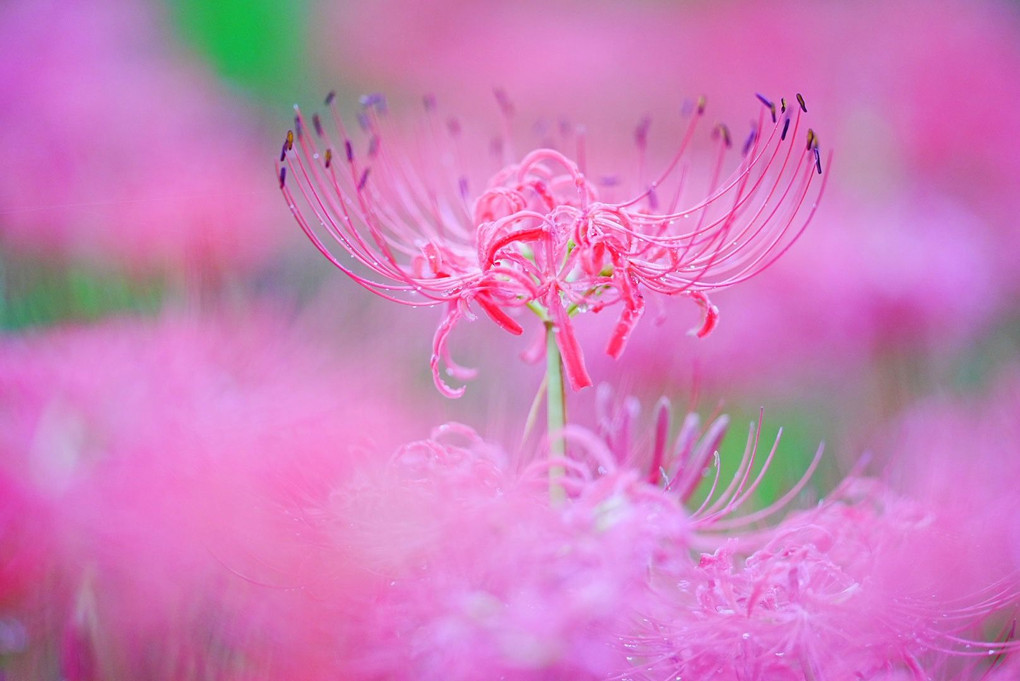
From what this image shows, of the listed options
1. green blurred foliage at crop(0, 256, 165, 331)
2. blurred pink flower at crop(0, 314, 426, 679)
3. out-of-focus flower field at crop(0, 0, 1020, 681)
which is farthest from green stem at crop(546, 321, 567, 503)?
green blurred foliage at crop(0, 256, 165, 331)

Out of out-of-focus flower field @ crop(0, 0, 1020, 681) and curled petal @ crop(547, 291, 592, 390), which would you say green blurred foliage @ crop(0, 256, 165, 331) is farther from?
curled petal @ crop(547, 291, 592, 390)

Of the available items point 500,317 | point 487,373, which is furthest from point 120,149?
Result: point 500,317

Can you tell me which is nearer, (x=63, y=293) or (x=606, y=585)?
(x=606, y=585)

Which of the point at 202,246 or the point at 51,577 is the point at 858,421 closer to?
the point at 202,246

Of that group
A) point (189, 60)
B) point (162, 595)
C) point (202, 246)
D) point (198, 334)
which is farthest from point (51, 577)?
point (189, 60)

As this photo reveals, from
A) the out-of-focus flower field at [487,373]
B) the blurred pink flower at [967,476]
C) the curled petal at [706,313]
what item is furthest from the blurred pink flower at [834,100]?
the curled petal at [706,313]

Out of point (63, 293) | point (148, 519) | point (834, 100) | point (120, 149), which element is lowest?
point (148, 519)

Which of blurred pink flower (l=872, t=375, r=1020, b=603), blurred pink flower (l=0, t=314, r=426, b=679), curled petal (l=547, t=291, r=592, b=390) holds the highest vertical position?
curled petal (l=547, t=291, r=592, b=390)

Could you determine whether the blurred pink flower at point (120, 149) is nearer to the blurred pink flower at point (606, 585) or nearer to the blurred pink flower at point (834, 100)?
the blurred pink flower at point (834, 100)

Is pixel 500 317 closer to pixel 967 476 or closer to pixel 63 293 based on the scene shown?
pixel 967 476
